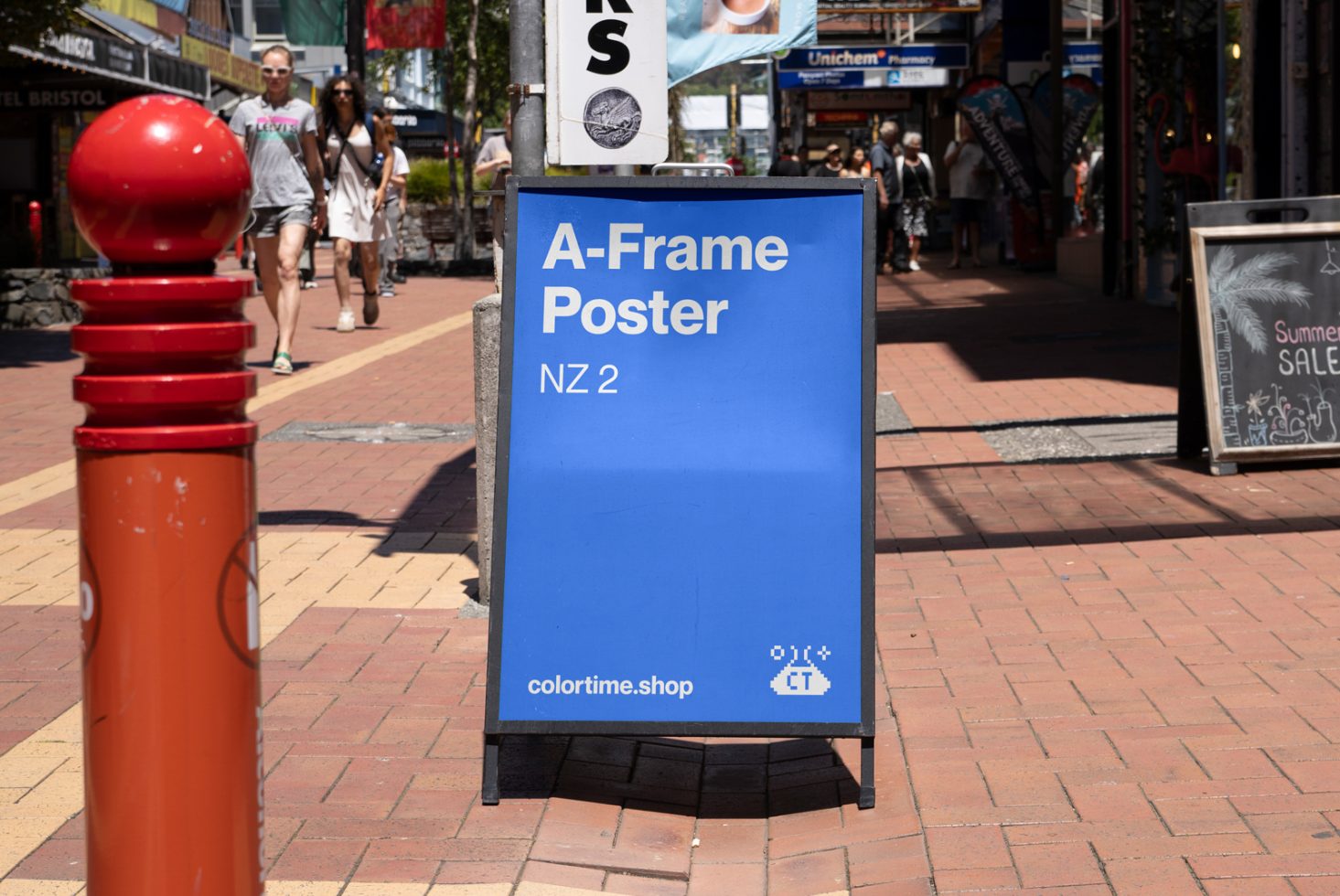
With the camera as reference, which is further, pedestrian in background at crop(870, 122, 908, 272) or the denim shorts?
pedestrian in background at crop(870, 122, 908, 272)

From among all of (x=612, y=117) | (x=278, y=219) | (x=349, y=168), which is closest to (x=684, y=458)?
(x=612, y=117)

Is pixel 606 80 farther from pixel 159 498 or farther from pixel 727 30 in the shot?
pixel 159 498

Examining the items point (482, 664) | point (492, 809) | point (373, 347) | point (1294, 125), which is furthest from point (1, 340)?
point (492, 809)

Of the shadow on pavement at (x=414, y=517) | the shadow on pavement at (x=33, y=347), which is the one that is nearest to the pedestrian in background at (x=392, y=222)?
the shadow on pavement at (x=33, y=347)

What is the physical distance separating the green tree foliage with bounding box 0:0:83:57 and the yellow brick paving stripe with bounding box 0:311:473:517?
3378 millimetres

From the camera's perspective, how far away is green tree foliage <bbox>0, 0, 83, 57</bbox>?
1307 cm

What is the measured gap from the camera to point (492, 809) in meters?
3.83

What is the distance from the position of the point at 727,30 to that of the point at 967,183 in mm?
16455

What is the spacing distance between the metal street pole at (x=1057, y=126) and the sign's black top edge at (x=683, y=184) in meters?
16.7

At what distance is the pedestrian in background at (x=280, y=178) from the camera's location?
1082cm

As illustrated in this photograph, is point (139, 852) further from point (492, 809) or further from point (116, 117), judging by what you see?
point (492, 809)

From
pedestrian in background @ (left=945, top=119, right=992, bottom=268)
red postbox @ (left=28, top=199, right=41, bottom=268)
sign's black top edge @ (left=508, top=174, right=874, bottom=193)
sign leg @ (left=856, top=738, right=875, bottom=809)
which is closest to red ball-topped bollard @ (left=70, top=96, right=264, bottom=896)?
sign's black top edge @ (left=508, top=174, right=874, bottom=193)

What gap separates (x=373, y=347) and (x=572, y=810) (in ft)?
32.8

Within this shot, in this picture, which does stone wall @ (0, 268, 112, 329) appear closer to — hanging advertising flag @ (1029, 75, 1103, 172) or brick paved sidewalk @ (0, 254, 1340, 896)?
brick paved sidewalk @ (0, 254, 1340, 896)
